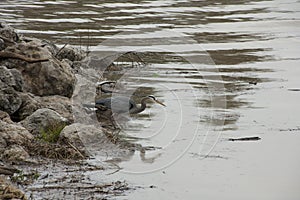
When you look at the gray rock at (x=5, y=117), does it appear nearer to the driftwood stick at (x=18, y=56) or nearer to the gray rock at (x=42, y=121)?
the gray rock at (x=42, y=121)

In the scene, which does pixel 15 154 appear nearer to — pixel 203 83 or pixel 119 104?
pixel 119 104

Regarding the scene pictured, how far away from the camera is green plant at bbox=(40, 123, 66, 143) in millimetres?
8039

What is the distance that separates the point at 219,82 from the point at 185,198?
5537mm

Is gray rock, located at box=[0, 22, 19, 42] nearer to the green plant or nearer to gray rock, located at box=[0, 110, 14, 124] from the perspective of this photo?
gray rock, located at box=[0, 110, 14, 124]

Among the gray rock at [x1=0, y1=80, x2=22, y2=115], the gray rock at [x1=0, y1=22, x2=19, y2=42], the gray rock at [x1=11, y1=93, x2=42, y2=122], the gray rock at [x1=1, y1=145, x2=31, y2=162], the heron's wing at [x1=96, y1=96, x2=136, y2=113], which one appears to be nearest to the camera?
the gray rock at [x1=1, y1=145, x2=31, y2=162]

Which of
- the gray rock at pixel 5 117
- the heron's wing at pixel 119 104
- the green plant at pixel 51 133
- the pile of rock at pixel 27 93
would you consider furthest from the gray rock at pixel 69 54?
the green plant at pixel 51 133

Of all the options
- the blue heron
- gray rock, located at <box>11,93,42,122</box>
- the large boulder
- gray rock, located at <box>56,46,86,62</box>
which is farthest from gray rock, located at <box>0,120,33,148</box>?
gray rock, located at <box>56,46,86,62</box>

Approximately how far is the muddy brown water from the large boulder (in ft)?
4.03

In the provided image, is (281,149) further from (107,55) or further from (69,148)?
(107,55)

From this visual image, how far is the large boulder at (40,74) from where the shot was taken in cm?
984

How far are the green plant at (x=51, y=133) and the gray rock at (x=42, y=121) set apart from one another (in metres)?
0.01

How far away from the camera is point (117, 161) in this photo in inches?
303

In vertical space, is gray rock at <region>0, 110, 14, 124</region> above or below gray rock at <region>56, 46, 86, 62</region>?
above

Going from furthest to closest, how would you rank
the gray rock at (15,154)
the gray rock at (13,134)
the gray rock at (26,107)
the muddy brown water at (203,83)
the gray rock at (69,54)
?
1. the gray rock at (69,54)
2. the gray rock at (26,107)
3. the gray rock at (13,134)
4. the gray rock at (15,154)
5. the muddy brown water at (203,83)
